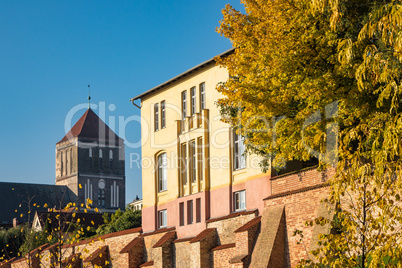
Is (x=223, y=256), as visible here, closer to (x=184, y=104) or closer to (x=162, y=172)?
(x=162, y=172)

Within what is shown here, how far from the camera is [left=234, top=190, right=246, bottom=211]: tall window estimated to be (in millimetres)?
30845

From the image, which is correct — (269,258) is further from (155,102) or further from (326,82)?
(155,102)

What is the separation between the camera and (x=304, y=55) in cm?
2225

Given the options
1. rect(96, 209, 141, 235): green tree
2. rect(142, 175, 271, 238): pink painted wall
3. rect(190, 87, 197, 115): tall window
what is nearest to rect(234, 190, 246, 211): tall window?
rect(142, 175, 271, 238): pink painted wall

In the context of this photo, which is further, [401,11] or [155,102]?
[155,102]

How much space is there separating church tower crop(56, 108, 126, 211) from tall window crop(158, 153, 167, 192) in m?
104

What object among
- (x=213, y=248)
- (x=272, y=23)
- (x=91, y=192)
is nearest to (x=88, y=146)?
(x=91, y=192)

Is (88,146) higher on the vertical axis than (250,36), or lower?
higher

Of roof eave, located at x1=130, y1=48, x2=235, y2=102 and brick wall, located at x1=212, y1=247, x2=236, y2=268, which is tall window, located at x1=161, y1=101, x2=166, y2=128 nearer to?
roof eave, located at x1=130, y1=48, x2=235, y2=102

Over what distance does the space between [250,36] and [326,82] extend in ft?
13.4

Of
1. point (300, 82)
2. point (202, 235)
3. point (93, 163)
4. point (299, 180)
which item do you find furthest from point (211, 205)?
point (93, 163)

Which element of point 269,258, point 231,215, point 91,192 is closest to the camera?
point 269,258

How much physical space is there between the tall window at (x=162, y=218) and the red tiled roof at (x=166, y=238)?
1.91 meters

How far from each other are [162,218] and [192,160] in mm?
5140
